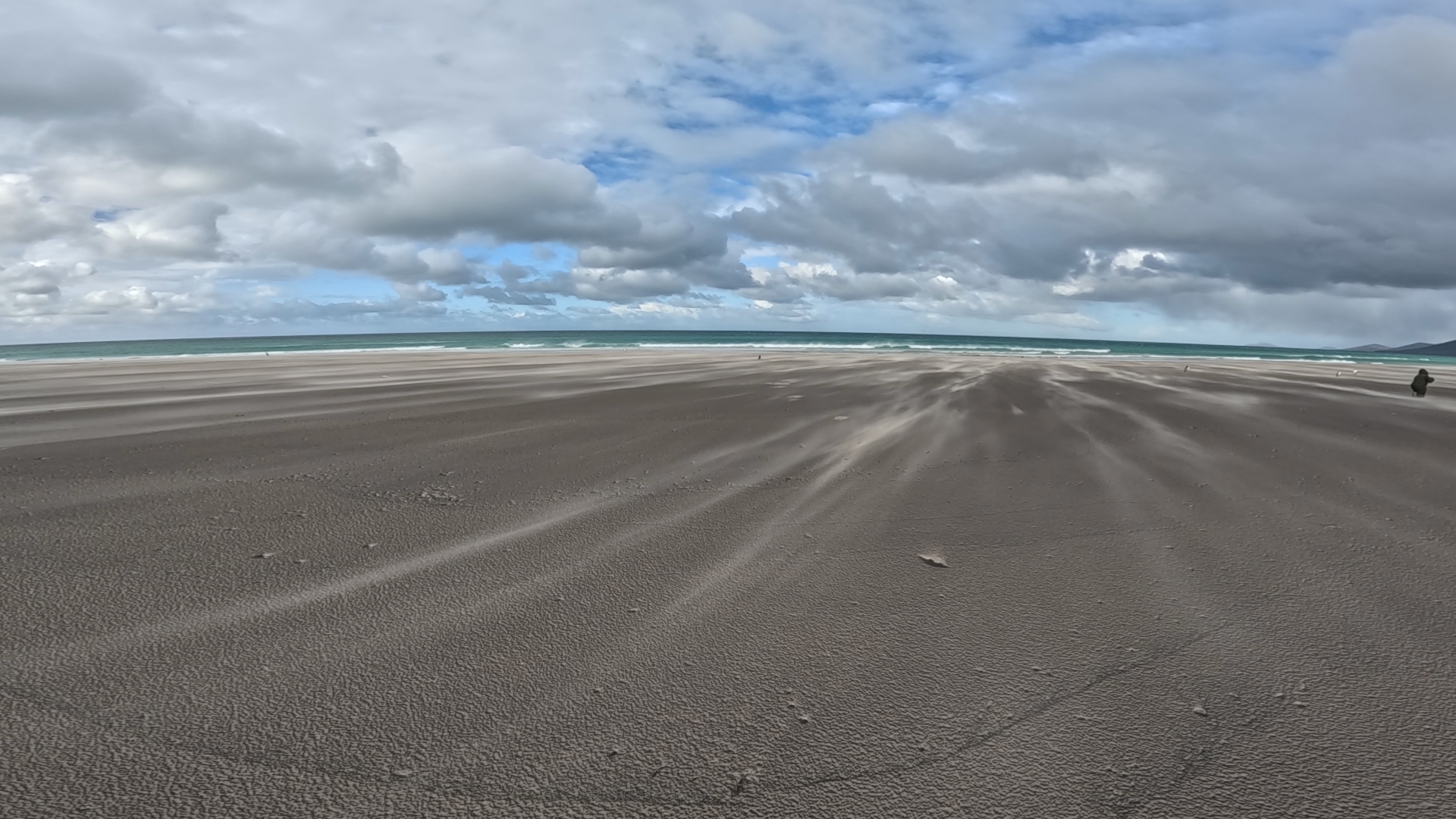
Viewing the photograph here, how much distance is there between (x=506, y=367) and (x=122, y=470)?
1827cm

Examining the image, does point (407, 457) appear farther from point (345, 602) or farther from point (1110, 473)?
point (1110, 473)

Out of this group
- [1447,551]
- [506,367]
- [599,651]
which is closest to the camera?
[599,651]

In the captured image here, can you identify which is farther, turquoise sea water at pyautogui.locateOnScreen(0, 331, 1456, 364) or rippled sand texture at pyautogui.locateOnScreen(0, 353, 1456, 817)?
turquoise sea water at pyautogui.locateOnScreen(0, 331, 1456, 364)

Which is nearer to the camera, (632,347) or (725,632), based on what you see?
(725,632)

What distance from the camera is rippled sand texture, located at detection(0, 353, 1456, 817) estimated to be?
2.24 meters

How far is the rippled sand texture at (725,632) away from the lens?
224cm

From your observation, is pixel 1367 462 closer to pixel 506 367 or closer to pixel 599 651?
pixel 599 651

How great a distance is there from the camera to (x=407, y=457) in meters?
7.63

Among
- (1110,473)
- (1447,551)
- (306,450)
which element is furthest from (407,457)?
(1447,551)

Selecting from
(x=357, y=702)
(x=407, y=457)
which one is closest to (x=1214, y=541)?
(x=357, y=702)

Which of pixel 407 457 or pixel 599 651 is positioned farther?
pixel 407 457

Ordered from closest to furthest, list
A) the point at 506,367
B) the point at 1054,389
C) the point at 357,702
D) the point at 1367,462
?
the point at 357,702
the point at 1367,462
the point at 1054,389
the point at 506,367

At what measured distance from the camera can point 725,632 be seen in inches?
132

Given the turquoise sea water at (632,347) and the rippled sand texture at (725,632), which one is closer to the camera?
the rippled sand texture at (725,632)
